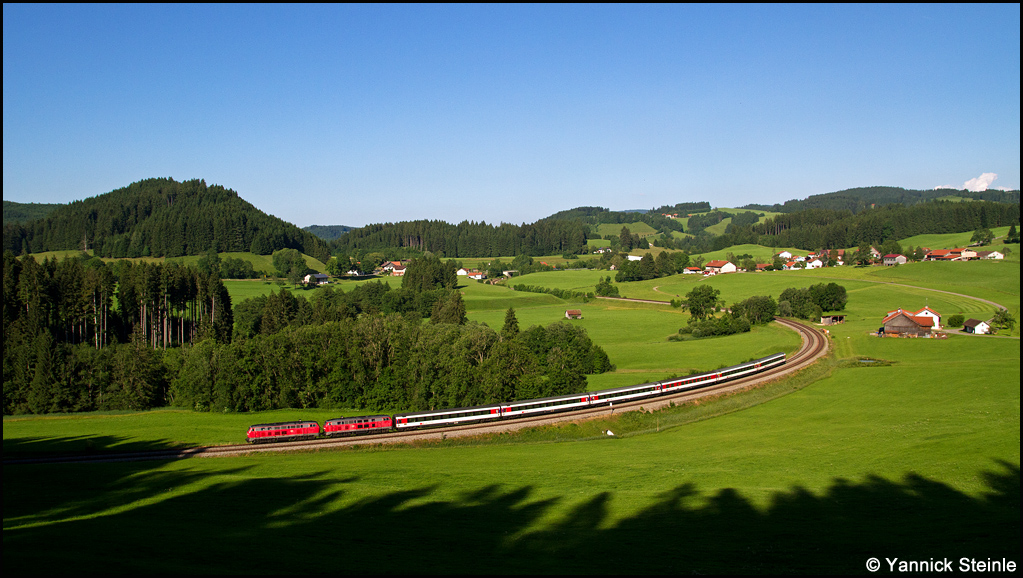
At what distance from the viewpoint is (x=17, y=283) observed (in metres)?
68.2

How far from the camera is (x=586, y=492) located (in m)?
25.8

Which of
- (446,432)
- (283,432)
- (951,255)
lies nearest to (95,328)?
(283,432)

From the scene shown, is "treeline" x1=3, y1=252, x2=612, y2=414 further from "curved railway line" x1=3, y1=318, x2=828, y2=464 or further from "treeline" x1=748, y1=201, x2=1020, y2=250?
"treeline" x1=748, y1=201, x2=1020, y2=250

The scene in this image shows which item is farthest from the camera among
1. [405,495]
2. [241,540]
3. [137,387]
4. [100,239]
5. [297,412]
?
[100,239]

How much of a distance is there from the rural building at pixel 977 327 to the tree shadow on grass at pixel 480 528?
2368 inches

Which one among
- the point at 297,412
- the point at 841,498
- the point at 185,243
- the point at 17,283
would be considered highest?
the point at 185,243

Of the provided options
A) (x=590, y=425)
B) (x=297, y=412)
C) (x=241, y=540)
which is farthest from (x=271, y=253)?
(x=241, y=540)

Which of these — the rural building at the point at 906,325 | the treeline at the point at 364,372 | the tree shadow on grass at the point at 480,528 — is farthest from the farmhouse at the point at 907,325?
the tree shadow on grass at the point at 480,528

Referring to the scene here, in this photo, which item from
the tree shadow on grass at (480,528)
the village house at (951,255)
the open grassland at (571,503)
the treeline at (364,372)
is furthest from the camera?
the village house at (951,255)

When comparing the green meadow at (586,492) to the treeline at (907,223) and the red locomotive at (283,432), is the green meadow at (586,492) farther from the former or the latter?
the treeline at (907,223)

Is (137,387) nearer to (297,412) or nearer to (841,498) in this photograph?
(297,412)

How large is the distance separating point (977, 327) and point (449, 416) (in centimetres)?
7251

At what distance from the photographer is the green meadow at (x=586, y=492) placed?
16719 millimetres

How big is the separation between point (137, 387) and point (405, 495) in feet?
157
